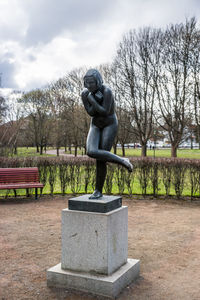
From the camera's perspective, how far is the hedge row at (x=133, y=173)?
10.1 m

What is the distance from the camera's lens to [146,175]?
34.3 feet

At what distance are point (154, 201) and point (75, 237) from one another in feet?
20.8

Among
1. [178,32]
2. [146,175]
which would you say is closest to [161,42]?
[178,32]

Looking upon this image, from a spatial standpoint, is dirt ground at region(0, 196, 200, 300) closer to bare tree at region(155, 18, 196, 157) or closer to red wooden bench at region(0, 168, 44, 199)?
red wooden bench at region(0, 168, 44, 199)

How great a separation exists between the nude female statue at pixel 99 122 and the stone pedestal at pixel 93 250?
0.32 meters

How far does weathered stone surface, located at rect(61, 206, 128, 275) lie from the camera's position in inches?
149

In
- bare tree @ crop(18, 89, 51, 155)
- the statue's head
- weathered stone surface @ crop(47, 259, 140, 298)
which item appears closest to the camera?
weathered stone surface @ crop(47, 259, 140, 298)

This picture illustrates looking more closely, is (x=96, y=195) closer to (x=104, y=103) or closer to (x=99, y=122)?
(x=99, y=122)

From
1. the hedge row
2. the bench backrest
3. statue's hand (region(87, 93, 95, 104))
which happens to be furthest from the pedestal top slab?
the bench backrest

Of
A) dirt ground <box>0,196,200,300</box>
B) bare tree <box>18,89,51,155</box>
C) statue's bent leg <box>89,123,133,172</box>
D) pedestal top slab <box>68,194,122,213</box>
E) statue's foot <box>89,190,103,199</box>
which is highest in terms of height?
bare tree <box>18,89,51,155</box>

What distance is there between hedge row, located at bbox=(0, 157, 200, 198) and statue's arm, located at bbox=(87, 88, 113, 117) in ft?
21.1

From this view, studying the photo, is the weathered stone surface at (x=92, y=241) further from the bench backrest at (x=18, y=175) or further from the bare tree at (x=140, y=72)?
the bare tree at (x=140, y=72)

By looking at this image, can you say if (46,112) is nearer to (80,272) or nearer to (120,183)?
(120,183)

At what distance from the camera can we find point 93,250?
3834mm
